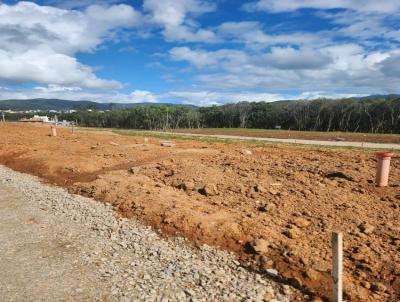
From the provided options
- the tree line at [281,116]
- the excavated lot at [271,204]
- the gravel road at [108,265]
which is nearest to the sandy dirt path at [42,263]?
the gravel road at [108,265]

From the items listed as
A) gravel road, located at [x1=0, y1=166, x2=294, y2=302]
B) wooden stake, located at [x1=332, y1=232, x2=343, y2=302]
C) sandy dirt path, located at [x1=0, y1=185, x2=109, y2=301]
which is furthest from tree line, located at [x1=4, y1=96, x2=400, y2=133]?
wooden stake, located at [x1=332, y1=232, x2=343, y2=302]

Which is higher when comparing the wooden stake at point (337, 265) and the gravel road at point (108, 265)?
the wooden stake at point (337, 265)

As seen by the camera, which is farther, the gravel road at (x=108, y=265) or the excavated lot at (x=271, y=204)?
the excavated lot at (x=271, y=204)

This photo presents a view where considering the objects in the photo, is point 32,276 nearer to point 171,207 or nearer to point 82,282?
point 82,282

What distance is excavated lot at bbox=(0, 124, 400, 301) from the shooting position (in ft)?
21.0

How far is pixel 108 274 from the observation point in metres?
6.43

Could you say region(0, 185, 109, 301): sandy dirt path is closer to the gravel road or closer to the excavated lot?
the gravel road

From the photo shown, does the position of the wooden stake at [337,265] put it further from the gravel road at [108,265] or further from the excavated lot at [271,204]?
the gravel road at [108,265]

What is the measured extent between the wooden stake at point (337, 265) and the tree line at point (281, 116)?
5658cm

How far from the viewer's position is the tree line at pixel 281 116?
61656mm

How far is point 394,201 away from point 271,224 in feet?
9.67

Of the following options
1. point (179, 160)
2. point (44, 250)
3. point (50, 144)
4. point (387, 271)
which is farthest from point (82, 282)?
point (50, 144)

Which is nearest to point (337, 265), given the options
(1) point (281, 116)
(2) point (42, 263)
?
(2) point (42, 263)

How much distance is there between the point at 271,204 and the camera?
8.92 meters
